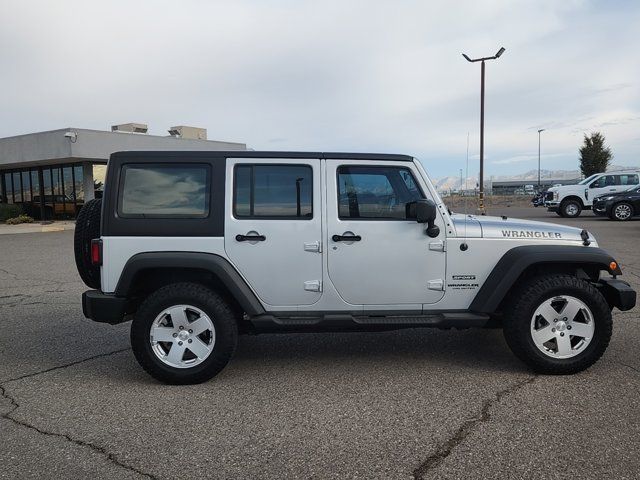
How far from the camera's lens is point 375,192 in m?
4.43

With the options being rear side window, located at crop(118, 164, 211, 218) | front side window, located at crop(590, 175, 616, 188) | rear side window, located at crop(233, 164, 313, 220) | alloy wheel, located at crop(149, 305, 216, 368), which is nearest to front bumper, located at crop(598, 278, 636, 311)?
rear side window, located at crop(233, 164, 313, 220)

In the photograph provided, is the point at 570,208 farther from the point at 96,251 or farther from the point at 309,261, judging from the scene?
the point at 96,251

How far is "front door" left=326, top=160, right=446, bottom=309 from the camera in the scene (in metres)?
4.33

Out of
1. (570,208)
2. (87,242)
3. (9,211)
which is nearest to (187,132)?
(9,211)

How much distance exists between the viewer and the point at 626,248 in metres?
12.3

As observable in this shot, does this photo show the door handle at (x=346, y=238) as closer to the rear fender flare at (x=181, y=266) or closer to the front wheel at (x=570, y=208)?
the rear fender flare at (x=181, y=266)

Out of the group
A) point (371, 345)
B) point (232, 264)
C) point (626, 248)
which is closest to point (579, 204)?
point (626, 248)

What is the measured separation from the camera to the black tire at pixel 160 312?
421cm

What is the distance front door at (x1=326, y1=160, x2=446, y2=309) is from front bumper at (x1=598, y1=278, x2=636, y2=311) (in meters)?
1.46

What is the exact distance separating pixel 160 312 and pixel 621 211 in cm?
2130

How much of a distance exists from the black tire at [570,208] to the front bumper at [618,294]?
20533mm

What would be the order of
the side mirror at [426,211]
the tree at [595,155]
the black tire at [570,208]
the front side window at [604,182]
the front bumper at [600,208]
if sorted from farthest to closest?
the tree at [595,155] → the black tire at [570,208] → the front side window at [604,182] → the front bumper at [600,208] → the side mirror at [426,211]

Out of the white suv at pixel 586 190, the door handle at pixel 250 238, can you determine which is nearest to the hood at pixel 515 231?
the door handle at pixel 250 238

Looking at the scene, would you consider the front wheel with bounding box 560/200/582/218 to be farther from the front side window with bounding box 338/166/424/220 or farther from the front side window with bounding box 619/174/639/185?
the front side window with bounding box 338/166/424/220
